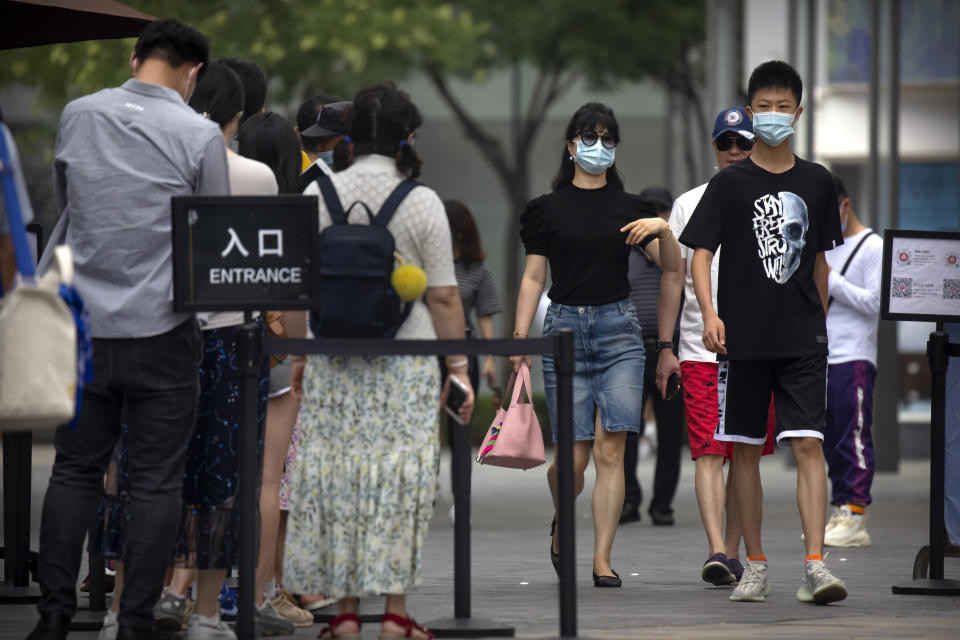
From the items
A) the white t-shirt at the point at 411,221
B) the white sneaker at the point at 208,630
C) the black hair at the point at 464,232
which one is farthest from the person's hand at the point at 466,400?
the black hair at the point at 464,232

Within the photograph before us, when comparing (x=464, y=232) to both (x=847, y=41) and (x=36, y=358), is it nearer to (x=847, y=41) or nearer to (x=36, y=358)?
(x=36, y=358)

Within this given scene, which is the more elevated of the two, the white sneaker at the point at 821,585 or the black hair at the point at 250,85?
the black hair at the point at 250,85

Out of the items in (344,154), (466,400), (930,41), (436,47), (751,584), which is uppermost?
(436,47)

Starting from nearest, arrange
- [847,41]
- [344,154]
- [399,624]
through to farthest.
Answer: [399,624]
[344,154]
[847,41]

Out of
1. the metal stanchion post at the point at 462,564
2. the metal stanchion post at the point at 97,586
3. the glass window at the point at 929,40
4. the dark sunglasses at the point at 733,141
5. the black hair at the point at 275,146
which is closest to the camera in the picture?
the metal stanchion post at the point at 462,564

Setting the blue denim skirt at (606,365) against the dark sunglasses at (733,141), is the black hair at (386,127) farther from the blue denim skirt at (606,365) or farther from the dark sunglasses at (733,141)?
the dark sunglasses at (733,141)

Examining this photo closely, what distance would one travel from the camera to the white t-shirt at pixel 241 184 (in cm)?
596

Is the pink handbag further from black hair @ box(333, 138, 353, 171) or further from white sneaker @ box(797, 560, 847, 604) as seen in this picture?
black hair @ box(333, 138, 353, 171)

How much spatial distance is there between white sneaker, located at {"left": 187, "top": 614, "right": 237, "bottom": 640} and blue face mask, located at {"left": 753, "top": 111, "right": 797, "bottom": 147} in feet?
10.3

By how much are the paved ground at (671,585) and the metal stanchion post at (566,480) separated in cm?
→ 48

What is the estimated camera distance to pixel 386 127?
5.73m

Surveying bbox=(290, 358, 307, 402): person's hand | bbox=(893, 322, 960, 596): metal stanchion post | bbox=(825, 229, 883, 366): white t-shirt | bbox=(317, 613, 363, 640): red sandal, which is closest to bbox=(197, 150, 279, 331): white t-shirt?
bbox=(290, 358, 307, 402): person's hand

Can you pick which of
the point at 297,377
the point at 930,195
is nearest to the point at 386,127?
the point at 297,377

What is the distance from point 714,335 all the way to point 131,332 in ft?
8.49
